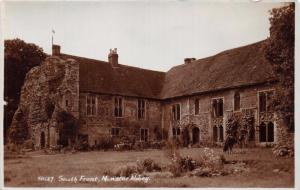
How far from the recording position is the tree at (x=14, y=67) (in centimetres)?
1021

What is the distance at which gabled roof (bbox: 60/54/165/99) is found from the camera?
417 inches

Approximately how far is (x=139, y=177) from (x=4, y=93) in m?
3.06

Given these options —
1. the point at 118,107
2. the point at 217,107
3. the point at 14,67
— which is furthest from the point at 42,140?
the point at 217,107

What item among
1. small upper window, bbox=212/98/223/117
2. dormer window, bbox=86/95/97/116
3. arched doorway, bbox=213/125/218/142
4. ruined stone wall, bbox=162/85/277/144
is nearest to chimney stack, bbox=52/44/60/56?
dormer window, bbox=86/95/97/116

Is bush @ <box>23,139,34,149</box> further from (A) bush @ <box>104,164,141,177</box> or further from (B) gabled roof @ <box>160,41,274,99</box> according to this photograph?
(B) gabled roof @ <box>160,41,274,99</box>

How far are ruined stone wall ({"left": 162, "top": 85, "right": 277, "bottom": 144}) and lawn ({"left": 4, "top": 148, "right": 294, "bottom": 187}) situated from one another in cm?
47

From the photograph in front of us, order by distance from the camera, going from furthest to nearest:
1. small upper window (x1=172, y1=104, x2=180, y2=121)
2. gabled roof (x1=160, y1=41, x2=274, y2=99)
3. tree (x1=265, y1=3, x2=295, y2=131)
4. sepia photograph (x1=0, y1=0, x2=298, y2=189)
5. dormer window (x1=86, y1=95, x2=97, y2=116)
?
small upper window (x1=172, y1=104, x2=180, y2=121) → dormer window (x1=86, y1=95, x2=97, y2=116) → gabled roof (x1=160, y1=41, x2=274, y2=99) → sepia photograph (x1=0, y1=0, x2=298, y2=189) → tree (x1=265, y1=3, x2=295, y2=131)

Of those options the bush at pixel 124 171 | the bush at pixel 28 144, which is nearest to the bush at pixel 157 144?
the bush at pixel 124 171

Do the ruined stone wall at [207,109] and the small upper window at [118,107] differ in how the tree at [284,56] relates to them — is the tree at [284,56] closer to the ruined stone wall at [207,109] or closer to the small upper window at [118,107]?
the ruined stone wall at [207,109]

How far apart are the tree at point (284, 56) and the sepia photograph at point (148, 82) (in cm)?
2

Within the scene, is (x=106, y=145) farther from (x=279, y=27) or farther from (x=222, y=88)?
(x=279, y=27)

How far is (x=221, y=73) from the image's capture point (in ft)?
35.0

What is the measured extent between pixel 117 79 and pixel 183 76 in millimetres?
1345

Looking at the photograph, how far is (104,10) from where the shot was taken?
A: 10.2m
